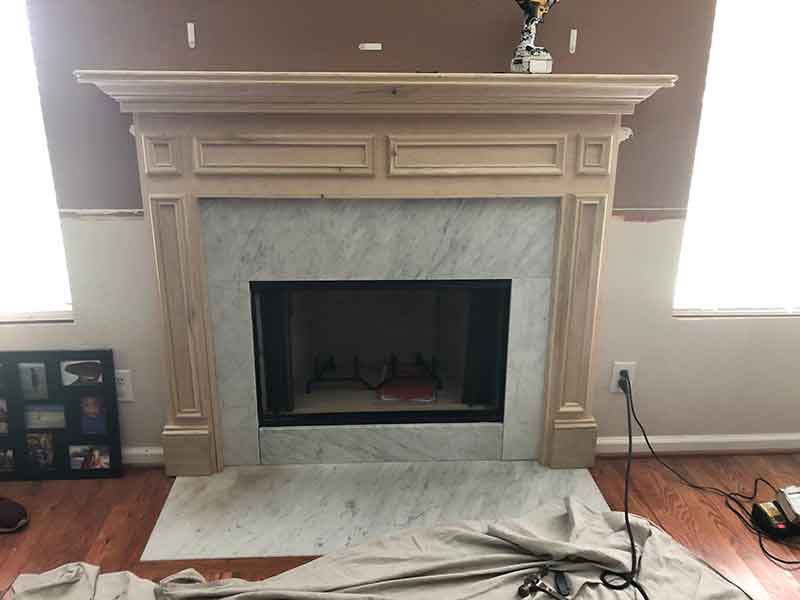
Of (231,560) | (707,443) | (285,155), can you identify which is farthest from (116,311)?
(707,443)

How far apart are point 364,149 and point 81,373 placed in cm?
124

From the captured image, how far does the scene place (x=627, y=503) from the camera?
6.52 ft

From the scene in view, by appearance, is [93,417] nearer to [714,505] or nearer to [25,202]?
[25,202]

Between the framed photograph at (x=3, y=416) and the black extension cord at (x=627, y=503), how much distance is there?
1.97m

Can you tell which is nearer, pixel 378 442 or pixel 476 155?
pixel 476 155

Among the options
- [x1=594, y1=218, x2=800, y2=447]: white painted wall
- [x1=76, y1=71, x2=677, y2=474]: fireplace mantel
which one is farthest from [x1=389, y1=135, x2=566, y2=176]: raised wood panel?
[x1=594, y1=218, x2=800, y2=447]: white painted wall

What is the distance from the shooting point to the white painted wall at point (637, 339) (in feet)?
6.56

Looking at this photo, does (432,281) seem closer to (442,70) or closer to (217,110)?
(442,70)

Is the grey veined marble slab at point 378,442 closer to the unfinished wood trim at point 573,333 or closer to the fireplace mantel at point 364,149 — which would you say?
the unfinished wood trim at point 573,333

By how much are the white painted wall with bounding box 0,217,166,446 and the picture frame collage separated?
55mm

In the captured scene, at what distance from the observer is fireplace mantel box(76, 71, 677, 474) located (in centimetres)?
169

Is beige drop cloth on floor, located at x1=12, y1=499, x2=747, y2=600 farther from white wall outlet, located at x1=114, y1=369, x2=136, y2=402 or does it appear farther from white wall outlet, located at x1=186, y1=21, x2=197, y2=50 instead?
white wall outlet, located at x1=186, y1=21, x2=197, y2=50

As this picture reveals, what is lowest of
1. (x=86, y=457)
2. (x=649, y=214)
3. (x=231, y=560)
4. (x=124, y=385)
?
(x=231, y=560)

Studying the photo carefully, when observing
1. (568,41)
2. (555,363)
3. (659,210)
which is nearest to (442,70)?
(568,41)
